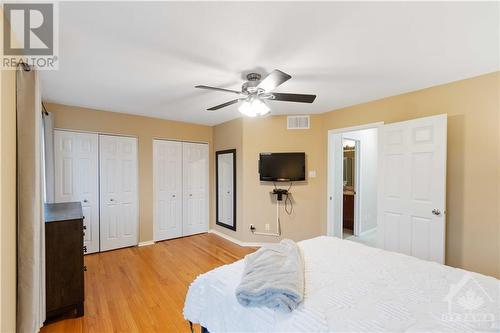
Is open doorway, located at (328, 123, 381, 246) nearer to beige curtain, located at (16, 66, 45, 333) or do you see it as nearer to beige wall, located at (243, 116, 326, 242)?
beige wall, located at (243, 116, 326, 242)

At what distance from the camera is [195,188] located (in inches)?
191

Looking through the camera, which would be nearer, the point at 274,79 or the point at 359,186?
the point at 274,79

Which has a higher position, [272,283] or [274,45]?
[274,45]

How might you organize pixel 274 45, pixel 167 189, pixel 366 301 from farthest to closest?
pixel 167 189 → pixel 274 45 → pixel 366 301

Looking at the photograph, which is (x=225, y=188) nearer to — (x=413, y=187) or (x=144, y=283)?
(x=144, y=283)

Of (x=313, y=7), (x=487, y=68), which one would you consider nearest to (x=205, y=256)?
(x=313, y=7)

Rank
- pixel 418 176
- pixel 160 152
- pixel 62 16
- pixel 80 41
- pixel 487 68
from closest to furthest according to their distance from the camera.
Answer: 1. pixel 62 16
2. pixel 80 41
3. pixel 487 68
4. pixel 418 176
5. pixel 160 152

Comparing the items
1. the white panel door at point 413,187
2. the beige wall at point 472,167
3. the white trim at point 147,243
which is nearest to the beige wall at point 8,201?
the white trim at point 147,243

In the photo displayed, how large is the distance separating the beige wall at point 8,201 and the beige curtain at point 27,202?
0.14ft

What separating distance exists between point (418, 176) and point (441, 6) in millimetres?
1819

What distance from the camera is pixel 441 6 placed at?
53.2 inches

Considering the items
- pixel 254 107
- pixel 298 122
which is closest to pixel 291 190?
pixel 298 122

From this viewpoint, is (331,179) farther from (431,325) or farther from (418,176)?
(431,325)

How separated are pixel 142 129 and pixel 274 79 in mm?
3156
